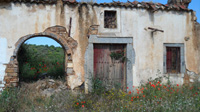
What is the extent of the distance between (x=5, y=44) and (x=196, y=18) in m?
7.26

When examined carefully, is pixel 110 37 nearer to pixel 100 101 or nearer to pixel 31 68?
pixel 100 101

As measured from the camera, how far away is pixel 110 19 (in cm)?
698

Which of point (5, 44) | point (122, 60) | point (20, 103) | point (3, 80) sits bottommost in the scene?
point (20, 103)

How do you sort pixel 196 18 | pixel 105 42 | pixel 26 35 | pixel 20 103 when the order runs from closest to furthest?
pixel 20 103
pixel 26 35
pixel 105 42
pixel 196 18

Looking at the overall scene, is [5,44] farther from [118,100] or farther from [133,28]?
[133,28]

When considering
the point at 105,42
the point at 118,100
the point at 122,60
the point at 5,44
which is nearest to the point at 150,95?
the point at 118,100

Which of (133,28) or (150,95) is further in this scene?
(133,28)

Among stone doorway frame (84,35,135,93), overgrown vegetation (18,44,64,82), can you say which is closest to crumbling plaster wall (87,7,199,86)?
stone doorway frame (84,35,135,93)

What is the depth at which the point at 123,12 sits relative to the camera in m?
6.94

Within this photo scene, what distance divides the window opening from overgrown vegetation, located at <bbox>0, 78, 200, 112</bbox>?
7.56 feet

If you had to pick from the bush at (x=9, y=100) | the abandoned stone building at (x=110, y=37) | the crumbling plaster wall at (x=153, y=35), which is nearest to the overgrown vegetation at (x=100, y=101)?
the bush at (x=9, y=100)

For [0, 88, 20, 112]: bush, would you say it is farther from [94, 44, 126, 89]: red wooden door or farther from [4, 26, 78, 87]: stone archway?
[94, 44, 126, 89]: red wooden door

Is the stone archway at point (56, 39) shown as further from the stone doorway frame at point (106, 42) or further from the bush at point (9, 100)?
the stone doorway frame at point (106, 42)

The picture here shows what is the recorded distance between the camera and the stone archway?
606cm
